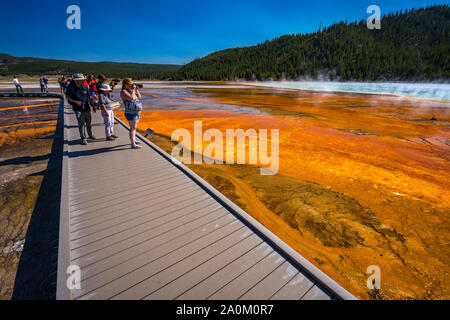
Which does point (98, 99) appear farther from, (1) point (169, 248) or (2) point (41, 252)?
(1) point (169, 248)

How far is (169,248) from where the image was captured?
272 cm

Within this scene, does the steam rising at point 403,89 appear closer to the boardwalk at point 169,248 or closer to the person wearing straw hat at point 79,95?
the boardwalk at point 169,248

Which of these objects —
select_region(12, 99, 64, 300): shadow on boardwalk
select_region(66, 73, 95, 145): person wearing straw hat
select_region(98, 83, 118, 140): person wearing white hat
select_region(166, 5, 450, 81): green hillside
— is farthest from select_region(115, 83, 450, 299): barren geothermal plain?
select_region(166, 5, 450, 81): green hillside

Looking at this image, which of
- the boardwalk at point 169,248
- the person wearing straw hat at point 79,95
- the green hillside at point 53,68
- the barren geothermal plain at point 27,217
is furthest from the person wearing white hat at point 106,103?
the green hillside at point 53,68

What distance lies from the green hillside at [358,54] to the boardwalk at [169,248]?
340ft

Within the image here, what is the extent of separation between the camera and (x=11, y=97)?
2164cm

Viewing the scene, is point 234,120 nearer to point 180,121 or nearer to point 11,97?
point 180,121

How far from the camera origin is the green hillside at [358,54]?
84562mm

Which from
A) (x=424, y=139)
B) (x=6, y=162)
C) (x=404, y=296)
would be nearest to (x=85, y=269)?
(x=404, y=296)

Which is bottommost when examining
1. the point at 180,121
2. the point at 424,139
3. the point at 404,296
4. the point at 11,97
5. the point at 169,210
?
the point at 404,296

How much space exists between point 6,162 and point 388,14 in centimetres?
22583

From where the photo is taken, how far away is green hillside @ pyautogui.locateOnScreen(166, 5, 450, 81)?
84562 millimetres

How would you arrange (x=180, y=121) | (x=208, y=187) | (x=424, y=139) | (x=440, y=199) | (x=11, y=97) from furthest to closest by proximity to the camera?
(x=11, y=97)
(x=180, y=121)
(x=424, y=139)
(x=440, y=199)
(x=208, y=187)

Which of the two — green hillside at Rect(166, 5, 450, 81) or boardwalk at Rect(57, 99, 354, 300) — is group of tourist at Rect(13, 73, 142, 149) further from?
green hillside at Rect(166, 5, 450, 81)
